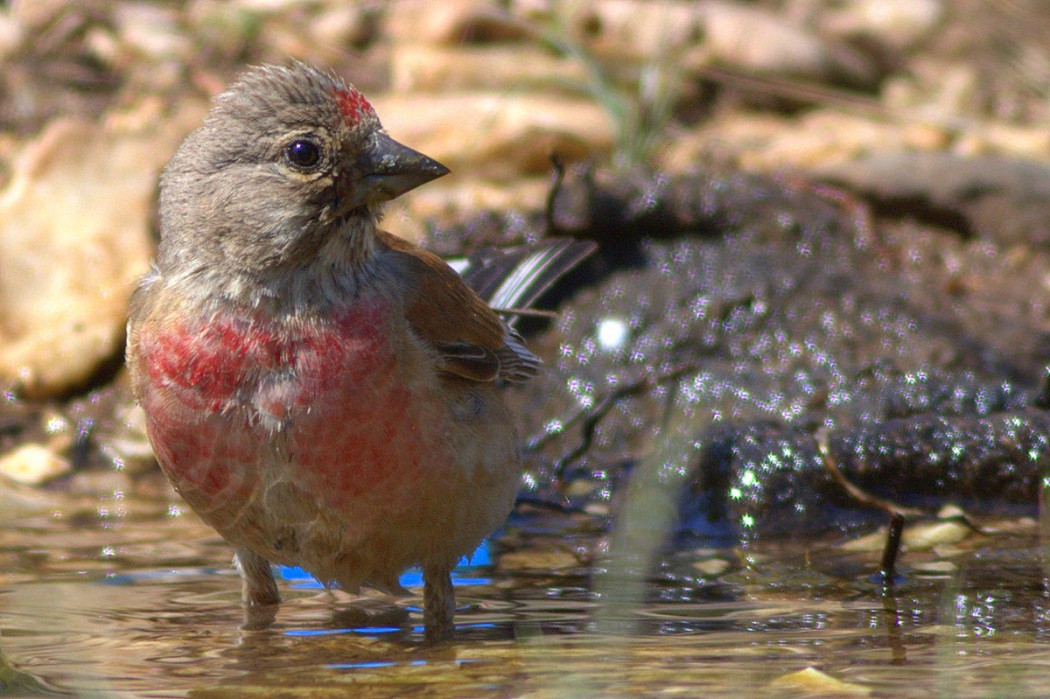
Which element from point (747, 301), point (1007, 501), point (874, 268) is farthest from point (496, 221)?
point (1007, 501)

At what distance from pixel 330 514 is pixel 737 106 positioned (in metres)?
5.22

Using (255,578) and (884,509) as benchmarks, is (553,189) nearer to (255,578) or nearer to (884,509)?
(884,509)

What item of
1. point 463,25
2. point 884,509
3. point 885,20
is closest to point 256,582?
point 884,509

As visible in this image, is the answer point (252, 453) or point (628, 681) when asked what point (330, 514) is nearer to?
point (252, 453)

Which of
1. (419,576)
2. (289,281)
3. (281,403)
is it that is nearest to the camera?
(281,403)

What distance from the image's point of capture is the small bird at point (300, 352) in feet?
10.4

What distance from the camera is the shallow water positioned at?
110 inches

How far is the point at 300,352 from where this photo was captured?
3.19 m

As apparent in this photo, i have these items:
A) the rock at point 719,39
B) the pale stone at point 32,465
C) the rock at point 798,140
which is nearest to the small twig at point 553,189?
the rock at point 798,140

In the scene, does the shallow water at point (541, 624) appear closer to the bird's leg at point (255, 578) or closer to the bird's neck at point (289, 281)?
the bird's leg at point (255, 578)

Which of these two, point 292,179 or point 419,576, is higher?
point 292,179

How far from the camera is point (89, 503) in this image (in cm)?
469

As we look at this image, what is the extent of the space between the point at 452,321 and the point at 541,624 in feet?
2.86

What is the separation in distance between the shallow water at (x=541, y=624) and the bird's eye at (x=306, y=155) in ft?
3.75
